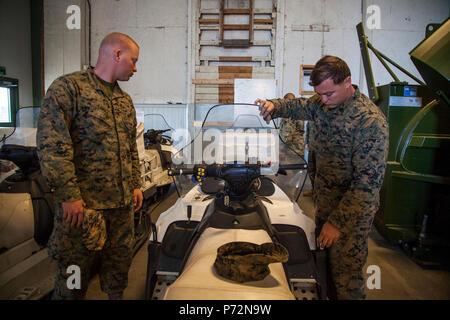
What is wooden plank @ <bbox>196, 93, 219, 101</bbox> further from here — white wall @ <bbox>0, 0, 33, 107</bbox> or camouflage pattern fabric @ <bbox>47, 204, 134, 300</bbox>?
camouflage pattern fabric @ <bbox>47, 204, 134, 300</bbox>

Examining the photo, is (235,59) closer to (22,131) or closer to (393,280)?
(22,131)

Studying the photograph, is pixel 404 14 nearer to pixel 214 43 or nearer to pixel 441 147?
pixel 214 43

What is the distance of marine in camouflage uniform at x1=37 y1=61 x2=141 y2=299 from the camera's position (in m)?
1.29

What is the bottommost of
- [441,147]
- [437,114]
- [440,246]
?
[440,246]

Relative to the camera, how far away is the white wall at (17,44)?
220 inches

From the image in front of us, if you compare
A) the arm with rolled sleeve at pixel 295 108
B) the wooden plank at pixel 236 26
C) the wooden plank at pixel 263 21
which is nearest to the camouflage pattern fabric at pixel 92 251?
the arm with rolled sleeve at pixel 295 108

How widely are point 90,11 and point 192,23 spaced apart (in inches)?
107

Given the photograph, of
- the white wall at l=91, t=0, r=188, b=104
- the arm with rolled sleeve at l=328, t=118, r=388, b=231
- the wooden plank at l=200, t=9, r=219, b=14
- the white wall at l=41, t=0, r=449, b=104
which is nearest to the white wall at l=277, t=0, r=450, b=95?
the white wall at l=41, t=0, r=449, b=104

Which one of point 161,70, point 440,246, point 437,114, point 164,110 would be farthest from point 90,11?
point 440,246

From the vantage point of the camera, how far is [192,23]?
21.1 ft

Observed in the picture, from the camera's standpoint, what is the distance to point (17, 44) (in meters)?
5.99

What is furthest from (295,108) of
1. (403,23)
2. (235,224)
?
(403,23)

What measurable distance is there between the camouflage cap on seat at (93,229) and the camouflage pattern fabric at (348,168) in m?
1.27

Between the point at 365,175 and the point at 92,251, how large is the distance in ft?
5.28
